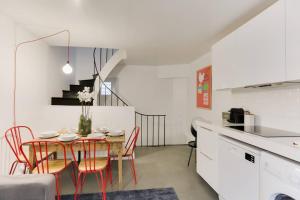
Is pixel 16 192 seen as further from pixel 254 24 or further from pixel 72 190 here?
pixel 254 24

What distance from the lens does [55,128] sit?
12.7 feet

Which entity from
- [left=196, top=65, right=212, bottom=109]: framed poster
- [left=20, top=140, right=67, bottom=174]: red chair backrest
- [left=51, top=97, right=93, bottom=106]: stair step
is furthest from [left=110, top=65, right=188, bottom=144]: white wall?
[left=20, top=140, right=67, bottom=174]: red chair backrest

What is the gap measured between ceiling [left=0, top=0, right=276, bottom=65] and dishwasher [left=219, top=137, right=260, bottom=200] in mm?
1602

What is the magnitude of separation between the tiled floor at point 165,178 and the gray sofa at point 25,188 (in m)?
1.38

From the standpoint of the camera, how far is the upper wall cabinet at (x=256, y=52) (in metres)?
1.75

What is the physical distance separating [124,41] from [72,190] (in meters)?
2.66

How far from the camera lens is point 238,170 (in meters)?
1.93

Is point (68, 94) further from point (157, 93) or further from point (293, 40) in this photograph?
point (293, 40)

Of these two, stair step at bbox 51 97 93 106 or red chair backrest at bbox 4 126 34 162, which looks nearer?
red chair backrest at bbox 4 126 34 162

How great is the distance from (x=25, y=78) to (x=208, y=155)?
319cm

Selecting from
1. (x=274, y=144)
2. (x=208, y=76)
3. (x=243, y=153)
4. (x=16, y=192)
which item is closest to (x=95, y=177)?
(x=16, y=192)

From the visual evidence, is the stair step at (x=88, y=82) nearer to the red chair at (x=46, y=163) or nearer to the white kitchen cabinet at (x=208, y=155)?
the red chair at (x=46, y=163)

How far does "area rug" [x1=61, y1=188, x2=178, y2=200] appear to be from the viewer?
245 cm

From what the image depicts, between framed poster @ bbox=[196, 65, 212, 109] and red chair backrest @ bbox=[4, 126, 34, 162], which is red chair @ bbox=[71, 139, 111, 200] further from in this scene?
framed poster @ bbox=[196, 65, 212, 109]
